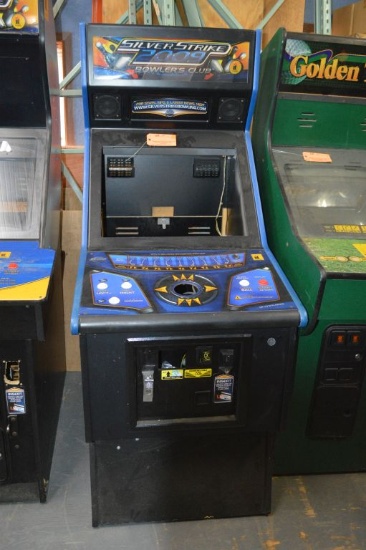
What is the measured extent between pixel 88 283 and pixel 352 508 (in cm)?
143

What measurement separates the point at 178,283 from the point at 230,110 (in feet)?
2.70

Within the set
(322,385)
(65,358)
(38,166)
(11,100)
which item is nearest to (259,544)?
(322,385)

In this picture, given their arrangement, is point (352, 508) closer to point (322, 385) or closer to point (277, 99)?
point (322, 385)

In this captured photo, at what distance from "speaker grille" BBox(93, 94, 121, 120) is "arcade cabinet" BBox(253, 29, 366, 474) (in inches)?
25.6

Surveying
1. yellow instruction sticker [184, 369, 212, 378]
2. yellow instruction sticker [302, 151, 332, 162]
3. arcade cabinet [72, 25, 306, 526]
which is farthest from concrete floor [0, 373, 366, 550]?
yellow instruction sticker [302, 151, 332, 162]

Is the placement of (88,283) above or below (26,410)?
above

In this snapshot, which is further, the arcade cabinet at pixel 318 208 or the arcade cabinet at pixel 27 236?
the arcade cabinet at pixel 318 208

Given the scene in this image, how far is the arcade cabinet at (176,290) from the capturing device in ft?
4.99

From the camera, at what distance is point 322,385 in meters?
1.86

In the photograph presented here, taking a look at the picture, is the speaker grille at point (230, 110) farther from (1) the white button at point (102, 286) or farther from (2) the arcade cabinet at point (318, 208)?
(1) the white button at point (102, 286)

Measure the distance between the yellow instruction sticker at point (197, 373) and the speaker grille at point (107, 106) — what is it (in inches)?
41.8

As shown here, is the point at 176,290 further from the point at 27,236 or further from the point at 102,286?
the point at 27,236

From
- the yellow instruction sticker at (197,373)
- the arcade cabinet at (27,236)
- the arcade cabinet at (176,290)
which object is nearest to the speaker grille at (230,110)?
the arcade cabinet at (176,290)

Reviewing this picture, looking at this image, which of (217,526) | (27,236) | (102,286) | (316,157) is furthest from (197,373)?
(316,157)
